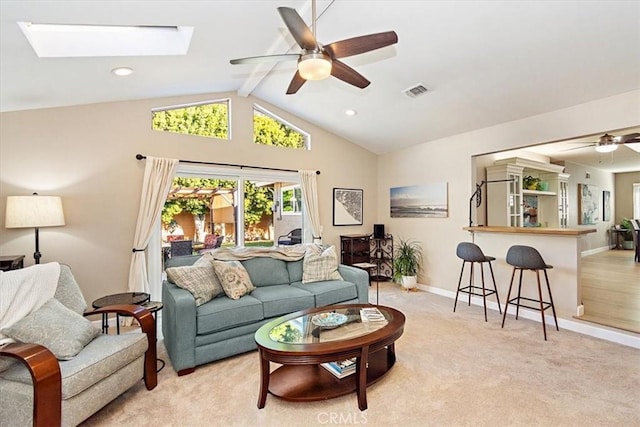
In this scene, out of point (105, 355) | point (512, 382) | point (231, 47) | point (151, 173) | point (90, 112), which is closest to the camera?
point (105, 355)

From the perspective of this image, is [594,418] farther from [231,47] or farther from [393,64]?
[231,47]

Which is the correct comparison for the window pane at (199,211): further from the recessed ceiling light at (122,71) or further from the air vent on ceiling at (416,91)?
the air vent on ceiling at (416,91)

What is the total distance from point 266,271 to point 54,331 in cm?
210

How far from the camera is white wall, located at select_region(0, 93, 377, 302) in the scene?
331cm

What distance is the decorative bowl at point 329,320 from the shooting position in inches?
97.7

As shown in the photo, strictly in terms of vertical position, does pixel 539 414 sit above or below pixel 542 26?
below

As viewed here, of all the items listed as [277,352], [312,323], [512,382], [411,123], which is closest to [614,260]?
[411,123]

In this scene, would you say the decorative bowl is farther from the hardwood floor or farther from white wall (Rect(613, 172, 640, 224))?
white wall (Rect(613, 172, 640, 224))

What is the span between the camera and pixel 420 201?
5.40m

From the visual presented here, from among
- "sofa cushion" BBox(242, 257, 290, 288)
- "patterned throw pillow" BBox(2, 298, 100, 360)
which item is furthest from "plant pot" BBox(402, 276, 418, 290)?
"patterned throw pillow" BBox(2, 298, 100, 360)

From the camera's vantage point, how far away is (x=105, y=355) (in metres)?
2.01

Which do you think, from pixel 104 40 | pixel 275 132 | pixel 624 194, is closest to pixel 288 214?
pixel 275 132

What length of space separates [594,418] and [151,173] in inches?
189

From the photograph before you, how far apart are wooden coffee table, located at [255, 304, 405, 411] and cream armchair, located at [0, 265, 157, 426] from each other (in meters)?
0.91
